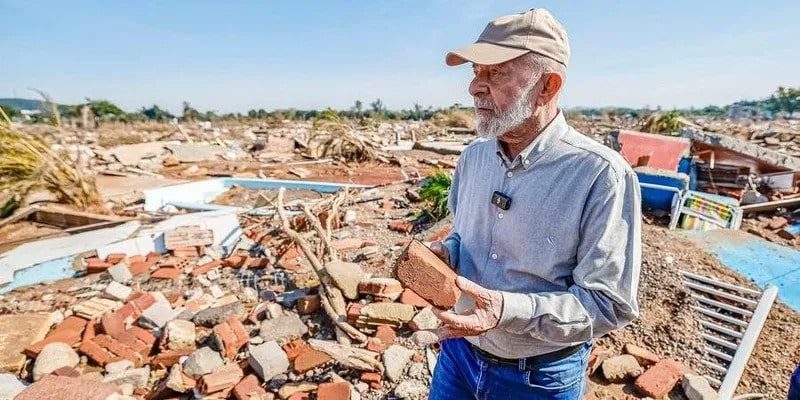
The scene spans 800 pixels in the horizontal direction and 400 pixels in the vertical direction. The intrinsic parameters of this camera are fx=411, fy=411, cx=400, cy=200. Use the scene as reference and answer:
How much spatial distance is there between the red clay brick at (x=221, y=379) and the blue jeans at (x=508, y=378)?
175 centimetres

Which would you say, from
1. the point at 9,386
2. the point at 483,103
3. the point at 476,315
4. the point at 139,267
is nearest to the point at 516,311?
the point at 476,315

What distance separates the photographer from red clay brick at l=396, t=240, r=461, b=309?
4.21 feet

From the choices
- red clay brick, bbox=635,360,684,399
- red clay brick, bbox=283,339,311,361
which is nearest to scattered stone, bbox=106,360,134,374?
red clay brick, bbox=283,339,311,361

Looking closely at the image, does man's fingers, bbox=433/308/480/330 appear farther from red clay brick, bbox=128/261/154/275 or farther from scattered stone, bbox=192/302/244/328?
red clay brick, bbox=128/261/154/275

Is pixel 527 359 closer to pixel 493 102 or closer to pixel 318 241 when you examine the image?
pixel 493 102

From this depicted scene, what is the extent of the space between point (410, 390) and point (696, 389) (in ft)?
6.15

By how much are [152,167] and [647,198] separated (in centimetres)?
1161

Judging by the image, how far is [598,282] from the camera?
4.10 feet

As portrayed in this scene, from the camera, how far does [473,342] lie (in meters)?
1.61

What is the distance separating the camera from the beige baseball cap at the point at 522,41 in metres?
1.32

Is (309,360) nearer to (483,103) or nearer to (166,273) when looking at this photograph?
(483,103)

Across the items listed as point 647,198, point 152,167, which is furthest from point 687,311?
point 152,167

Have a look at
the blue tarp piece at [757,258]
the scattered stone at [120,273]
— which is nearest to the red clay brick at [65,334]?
the scattered stone at [120,273]

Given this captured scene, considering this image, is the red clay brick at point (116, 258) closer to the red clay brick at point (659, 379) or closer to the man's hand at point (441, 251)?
the man's hand at point (441, 251)
